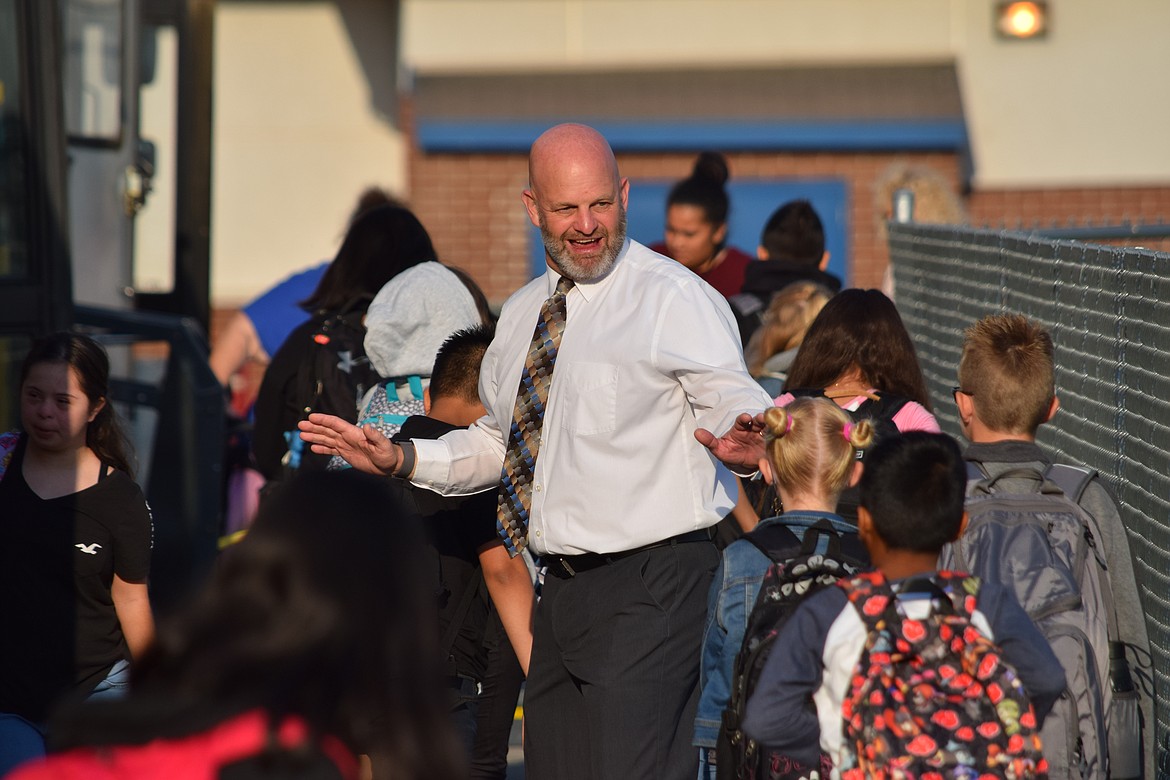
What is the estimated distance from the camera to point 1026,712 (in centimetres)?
353

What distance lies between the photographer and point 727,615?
414 centimetres

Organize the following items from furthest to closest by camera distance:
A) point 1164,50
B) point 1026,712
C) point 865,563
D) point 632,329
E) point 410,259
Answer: point 1164,50 → point 410,259 → point 632,329 → point 865,563 → point 1026,712

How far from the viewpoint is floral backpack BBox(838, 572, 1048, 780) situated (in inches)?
138

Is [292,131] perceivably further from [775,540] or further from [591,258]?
[775,540]

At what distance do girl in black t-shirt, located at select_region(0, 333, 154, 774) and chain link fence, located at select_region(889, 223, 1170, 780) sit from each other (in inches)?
118

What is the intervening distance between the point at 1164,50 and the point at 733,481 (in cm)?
1233

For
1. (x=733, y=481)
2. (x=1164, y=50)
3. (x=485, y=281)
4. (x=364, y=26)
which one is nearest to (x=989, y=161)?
(x=1164, y=50)

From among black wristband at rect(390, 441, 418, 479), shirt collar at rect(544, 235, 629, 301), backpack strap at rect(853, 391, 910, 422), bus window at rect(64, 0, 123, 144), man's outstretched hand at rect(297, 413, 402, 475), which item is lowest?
black wristband at rect(390, 441, 418, 479)

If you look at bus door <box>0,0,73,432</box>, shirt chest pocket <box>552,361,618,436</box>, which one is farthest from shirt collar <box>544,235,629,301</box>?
bus door <box>0,0,73,432</box>

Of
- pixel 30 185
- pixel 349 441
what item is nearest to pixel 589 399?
pixel 349 441

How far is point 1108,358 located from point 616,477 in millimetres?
1986

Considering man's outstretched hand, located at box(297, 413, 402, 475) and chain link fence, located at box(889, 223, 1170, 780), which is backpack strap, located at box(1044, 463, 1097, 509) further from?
man's outstretched hand, located at box(297, 413, 402, 475)

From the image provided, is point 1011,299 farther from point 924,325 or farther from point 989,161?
point 989,161

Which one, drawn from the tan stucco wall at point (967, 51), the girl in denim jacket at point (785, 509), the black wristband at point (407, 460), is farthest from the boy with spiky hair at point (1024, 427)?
the tan stucco wall at point (967, 51)
